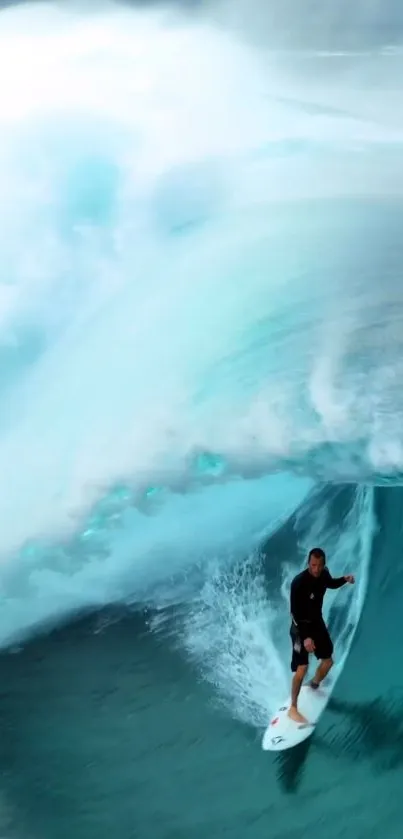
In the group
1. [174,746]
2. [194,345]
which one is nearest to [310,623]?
[174,746]

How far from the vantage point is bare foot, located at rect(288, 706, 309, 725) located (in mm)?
1617

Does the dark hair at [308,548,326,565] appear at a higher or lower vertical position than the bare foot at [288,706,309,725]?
higher

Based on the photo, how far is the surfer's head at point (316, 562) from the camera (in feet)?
5.32

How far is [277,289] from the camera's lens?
1.68m

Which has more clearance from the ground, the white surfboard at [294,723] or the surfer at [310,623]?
the surfer at [310,623]

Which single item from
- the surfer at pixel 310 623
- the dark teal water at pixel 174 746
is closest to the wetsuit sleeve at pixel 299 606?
the surfer at pixel 310 623

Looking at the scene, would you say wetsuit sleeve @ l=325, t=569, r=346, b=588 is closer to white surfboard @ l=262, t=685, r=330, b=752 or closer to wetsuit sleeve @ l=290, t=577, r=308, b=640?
wetsuit sleeve @ l=290, t=577, r=308, b=640

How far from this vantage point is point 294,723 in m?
1.62

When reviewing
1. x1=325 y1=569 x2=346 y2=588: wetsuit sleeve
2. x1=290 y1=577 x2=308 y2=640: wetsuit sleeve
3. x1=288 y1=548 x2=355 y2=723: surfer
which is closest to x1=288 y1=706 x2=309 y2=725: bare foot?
x1=288 y1=548 x2=355 y2=723: surfer

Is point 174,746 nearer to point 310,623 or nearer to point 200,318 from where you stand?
point 310,623

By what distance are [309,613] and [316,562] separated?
10 centimetres

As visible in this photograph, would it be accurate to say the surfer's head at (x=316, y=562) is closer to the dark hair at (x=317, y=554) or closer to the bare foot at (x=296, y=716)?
the dark hair at (x=317, y=554)

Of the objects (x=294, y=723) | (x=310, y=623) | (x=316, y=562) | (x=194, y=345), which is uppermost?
(x=194, y=345)

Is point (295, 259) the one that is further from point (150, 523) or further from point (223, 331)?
point (150, 523)
